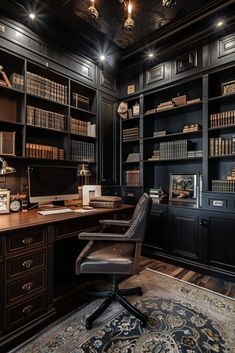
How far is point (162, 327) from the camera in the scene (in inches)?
64.2

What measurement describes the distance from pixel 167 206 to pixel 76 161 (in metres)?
1.42

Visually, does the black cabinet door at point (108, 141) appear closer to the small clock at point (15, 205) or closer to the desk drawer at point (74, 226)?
the desk drawer at point (74, 226)

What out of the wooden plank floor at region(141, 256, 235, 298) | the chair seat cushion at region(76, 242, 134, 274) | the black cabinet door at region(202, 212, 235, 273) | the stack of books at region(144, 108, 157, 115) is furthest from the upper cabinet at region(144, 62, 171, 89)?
the wooden plank floor at region(141, 256, 235, 298)

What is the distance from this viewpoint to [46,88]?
8.16ft

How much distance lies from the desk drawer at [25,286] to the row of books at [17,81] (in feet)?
6.20

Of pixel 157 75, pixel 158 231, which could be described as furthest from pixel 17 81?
pixel 158 231

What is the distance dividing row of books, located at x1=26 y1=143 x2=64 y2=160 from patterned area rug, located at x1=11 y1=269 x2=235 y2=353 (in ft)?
5.46

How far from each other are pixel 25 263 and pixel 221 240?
Answer: 2.15 meters

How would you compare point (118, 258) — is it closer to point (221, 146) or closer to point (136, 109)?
point (221, 146)

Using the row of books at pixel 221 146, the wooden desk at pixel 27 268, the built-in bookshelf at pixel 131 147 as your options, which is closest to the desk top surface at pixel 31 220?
the wooden desk at pixel 27 268

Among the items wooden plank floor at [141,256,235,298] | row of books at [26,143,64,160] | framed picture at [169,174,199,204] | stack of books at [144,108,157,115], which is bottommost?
wooden plank floor at [141,256,235,298]

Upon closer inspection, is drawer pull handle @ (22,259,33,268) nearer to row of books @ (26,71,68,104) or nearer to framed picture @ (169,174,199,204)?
row of books @ (26,71,68,104)

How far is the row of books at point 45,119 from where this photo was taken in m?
2.33

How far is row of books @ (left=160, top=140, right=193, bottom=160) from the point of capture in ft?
9.53
